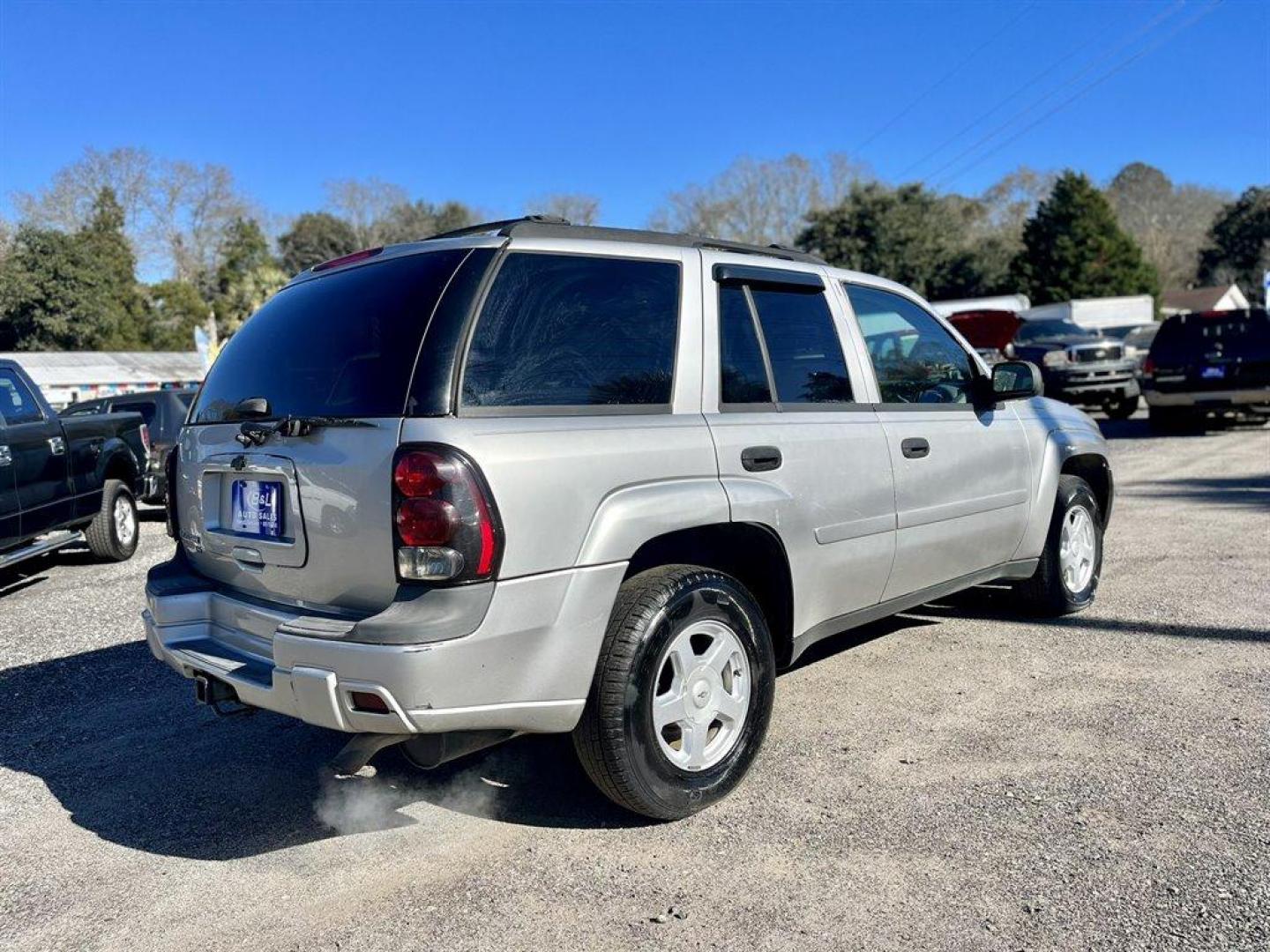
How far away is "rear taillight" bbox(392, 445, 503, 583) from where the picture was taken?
2.75 m

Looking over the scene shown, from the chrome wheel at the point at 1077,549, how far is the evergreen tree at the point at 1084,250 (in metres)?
50.2

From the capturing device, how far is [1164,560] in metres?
6.90

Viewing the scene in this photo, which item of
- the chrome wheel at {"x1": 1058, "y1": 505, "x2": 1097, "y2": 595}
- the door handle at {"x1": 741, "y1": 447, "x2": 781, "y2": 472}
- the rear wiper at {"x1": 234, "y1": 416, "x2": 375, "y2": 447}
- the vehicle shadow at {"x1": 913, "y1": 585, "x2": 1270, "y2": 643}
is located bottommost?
the vehicle shadow at {"x1": 913, "y1": 585, "x2": 1270, "y2": 643}

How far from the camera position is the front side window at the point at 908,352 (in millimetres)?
4379

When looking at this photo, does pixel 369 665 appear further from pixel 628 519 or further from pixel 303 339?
pixel 303 339

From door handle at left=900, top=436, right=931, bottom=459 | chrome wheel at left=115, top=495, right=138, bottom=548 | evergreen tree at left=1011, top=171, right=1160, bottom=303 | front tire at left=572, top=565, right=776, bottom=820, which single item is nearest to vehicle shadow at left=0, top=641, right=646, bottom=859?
front tire at left=572, top=565, right=776, bottom=820

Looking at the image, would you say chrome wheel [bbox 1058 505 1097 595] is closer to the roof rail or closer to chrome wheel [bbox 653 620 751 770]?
chrome wheel [bbox 653 620 751 770]

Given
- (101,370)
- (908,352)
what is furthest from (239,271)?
(908,352)

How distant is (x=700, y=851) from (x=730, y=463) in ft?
4.14

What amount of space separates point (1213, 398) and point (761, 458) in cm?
1319

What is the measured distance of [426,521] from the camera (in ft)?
9.06

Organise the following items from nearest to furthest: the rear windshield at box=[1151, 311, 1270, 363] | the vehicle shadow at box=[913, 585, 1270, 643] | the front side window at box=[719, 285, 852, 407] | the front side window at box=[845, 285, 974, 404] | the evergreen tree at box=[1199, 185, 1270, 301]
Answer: the front side window at box=[719, 285, 852, 407] → the front side window at box=[845, 285, 974, 404] → the vehicle shadow at box=[913, 585, 1270, 643] → the rear windshield at box=[1151, 311, 1270, 363] → the evergreen tree at box=[1199, 185, 1270, 301]

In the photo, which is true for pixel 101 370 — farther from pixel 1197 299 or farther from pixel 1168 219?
pixel 1168 219

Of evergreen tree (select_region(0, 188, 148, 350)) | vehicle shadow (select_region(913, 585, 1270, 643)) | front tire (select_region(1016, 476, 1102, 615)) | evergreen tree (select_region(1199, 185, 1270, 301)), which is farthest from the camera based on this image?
evergreen tree (select_region(1199, 185, 1270, 301))
